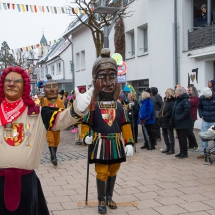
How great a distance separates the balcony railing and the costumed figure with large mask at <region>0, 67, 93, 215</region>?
31.8 feet

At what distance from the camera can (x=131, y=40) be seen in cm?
1717

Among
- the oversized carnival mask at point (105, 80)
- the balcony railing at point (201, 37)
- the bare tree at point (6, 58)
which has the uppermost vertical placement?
the bare tree at point (6, 58)

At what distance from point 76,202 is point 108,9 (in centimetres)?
447

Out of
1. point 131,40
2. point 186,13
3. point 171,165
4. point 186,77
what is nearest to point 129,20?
point 131,40

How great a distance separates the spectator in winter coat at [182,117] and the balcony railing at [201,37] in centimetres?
483

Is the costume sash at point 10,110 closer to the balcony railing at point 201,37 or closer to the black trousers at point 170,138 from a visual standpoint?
the black trousers at point 170,138

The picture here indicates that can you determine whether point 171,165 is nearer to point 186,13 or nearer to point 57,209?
point 57,209

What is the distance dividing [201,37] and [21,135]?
10.3 meters

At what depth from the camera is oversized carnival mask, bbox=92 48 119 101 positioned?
14.3ft

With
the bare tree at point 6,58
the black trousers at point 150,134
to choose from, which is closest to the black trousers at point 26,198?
the black trousers at point 150,134

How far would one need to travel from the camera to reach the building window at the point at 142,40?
1575cm

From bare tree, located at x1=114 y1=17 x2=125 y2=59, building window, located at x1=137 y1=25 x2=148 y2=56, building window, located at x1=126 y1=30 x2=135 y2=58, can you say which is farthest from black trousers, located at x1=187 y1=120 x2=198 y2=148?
bare tree, located at x1=114 y1=17 x2=125 y2=59

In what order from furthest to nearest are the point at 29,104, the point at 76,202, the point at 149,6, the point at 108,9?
1. the point at 149,6
2. the point at 108,9
3. the point at 76,202
4. the point at 29,104

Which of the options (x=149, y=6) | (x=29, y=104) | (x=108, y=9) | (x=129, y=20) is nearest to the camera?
(x=29, y=104)
